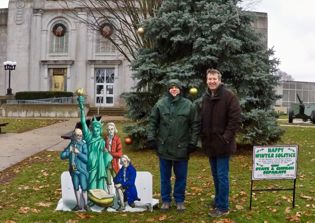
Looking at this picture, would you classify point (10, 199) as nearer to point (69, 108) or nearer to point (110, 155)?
point (110, 155)

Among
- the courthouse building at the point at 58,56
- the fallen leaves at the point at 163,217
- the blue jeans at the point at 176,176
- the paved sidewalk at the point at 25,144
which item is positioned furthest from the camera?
the courthouse building at the point at 58,56

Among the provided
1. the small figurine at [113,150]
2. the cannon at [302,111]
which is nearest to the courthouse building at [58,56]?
the cannon at [302,111]

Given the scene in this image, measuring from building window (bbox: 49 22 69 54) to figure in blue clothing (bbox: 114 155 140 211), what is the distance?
33.5 m

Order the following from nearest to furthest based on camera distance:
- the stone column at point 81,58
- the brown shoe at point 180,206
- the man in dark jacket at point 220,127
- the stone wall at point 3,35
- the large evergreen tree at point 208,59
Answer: the man in dark jacket at point 220,127 < the brown shoe at point 180,206 < the large evergreen tree at point 208,59 < the stone column at point 81,58 < the stone wall at point 3,35

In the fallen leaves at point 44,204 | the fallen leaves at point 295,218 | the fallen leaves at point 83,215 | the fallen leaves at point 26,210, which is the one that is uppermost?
the fallen leaves at point 295,218

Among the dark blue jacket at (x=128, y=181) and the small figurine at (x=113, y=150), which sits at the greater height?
the small figurine at (x=113, y=150)

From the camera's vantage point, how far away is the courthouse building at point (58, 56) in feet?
125

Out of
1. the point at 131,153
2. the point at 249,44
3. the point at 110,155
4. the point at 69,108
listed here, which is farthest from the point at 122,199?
the point at 69,108

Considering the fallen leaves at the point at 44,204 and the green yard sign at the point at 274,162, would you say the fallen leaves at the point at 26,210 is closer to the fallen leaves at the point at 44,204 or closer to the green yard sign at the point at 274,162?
the fallen leaves at the point at 44,204

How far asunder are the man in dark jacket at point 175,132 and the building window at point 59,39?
33717mm

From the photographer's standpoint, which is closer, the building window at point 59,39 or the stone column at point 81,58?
the stone column at point 81,58

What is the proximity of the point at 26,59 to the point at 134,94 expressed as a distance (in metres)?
29.1

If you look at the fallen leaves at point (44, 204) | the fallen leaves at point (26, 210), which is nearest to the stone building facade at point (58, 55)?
the fallen leaves at point (44, 204)

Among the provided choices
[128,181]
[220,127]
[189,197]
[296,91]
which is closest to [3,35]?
[189,197]
